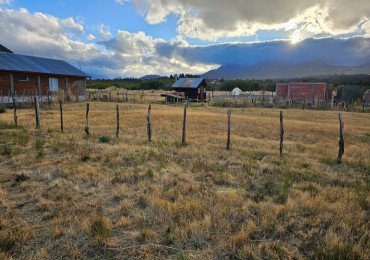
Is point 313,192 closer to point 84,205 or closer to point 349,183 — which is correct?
point 349,183

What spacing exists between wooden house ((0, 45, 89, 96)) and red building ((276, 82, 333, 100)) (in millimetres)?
33945

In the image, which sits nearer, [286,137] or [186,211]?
[186,211]

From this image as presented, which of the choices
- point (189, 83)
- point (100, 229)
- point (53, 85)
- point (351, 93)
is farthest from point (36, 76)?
point (351, 93)

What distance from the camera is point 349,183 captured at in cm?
664

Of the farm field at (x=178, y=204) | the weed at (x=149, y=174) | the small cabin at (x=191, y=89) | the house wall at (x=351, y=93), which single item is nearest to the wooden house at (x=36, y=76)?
the small cabin at (x=191, y=89)

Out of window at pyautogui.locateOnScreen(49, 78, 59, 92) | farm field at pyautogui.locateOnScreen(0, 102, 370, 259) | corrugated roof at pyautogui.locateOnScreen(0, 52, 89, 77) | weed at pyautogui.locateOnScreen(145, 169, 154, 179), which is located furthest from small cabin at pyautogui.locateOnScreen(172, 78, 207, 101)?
weed at pyautogui.locateOnScreen(145, 169, 154, 179)

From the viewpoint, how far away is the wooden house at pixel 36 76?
26.8 m

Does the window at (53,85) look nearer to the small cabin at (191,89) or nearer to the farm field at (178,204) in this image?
the small cabin at (191,89)

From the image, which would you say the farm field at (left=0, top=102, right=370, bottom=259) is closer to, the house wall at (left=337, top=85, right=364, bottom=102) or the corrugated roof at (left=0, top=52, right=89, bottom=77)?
the corrugated roof at (left=0, top=52, right=89, bottom=77)

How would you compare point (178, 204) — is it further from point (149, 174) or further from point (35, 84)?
point (35, 84)

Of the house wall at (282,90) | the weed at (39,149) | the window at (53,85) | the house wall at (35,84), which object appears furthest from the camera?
the house wall at (282,90)

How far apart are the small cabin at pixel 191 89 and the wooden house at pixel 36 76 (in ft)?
50.0

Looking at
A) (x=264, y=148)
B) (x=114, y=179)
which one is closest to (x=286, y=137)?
(x=264, y=148)

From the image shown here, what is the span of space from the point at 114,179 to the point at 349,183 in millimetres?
5789
